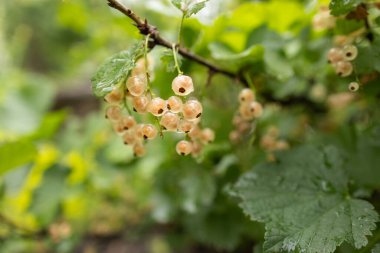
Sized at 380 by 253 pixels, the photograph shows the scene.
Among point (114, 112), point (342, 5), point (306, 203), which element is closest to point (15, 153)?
point (114, 112)

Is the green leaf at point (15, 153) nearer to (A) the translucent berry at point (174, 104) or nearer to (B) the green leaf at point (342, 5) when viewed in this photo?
(A) the translucent berry at point (174, 104)

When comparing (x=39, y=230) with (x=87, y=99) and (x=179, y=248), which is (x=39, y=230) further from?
(x=87, y=99)

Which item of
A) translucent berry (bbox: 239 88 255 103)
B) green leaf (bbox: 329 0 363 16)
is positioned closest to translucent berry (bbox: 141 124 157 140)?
translucent berry (bbox: 239 88 255 103)

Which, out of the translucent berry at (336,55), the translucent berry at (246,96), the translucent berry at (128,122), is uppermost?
the translucent berry at (336,55)

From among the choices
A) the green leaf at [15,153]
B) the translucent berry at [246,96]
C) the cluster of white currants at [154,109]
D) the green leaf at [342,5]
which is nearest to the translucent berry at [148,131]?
the cluster of white currants at [154,109]

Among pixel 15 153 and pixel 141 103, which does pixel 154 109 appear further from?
pixel 15 153

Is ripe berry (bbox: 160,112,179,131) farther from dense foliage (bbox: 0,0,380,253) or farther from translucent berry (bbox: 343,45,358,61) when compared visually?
translucent berry (bbox: 343,45,358,61)

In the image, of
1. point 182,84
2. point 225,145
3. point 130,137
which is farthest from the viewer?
point 225,145
